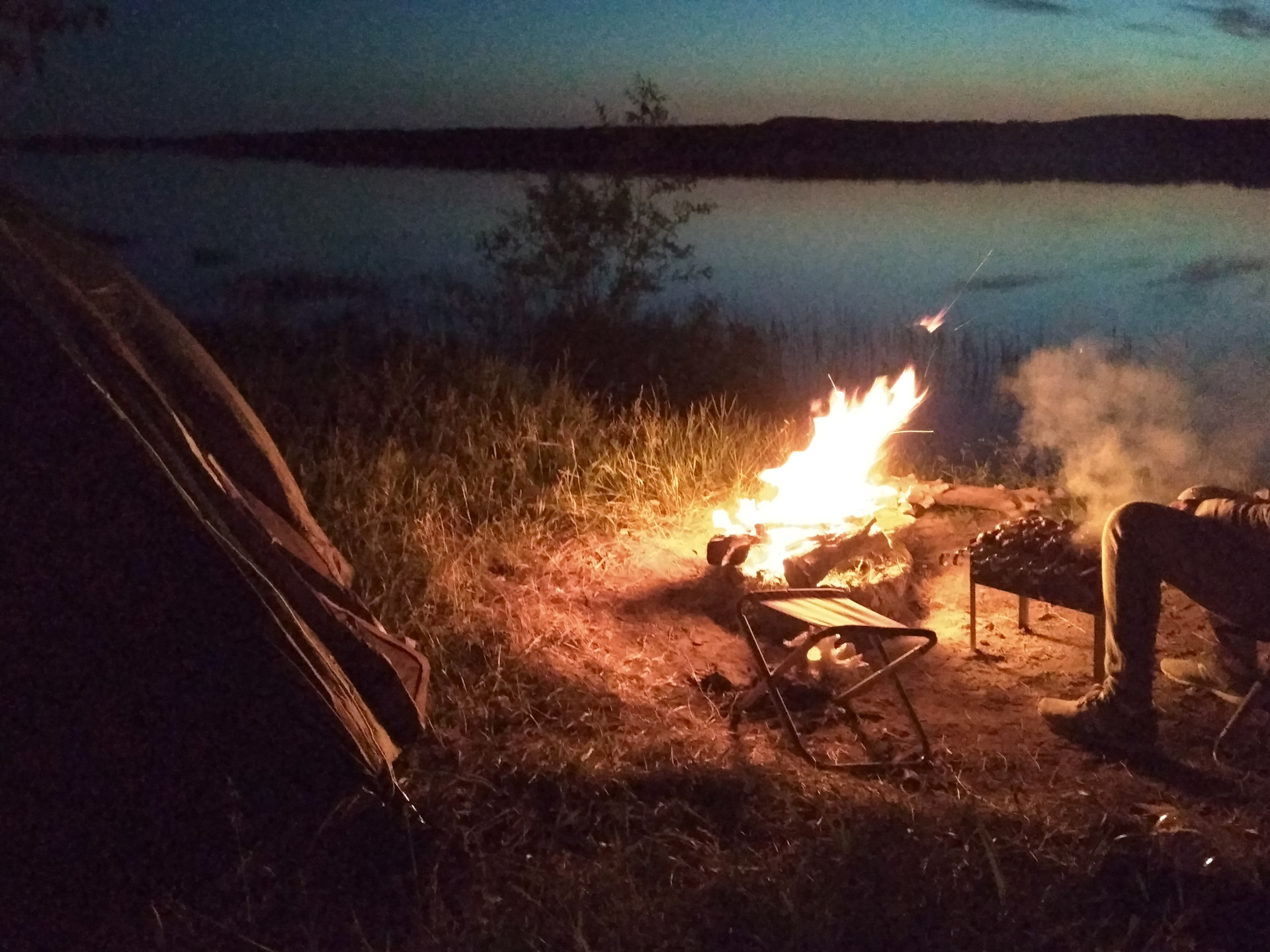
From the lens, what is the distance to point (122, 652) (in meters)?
3.09

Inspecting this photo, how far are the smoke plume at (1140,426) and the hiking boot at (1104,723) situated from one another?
3.11 ft

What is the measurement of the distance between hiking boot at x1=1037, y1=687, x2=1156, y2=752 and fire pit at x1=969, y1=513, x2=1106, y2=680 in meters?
0.33

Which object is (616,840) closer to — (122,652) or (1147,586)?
(122,652)

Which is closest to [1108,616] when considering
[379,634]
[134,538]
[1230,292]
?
[379,634]

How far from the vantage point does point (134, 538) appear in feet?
9.92

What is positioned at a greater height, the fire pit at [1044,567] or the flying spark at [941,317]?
the flying spark at [941,317]

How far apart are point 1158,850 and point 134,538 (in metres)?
2.79

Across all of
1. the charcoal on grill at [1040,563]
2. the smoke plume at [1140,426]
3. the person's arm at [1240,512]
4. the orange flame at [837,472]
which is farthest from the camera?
the smoke plume at [1140,426]

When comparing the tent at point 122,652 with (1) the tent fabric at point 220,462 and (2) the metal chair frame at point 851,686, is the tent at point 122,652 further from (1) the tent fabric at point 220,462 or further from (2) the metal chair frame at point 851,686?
(2) the metal chair frame at point 851,686

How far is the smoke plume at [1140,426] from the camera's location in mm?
5781

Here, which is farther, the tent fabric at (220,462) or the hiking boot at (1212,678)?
the hiking boot at (1212,678)

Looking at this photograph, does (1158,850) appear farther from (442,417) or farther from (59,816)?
(442,417)

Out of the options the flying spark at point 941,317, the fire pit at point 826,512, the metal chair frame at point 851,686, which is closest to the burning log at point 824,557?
the fire pit at point 826,512

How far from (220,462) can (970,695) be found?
9.07 ft
